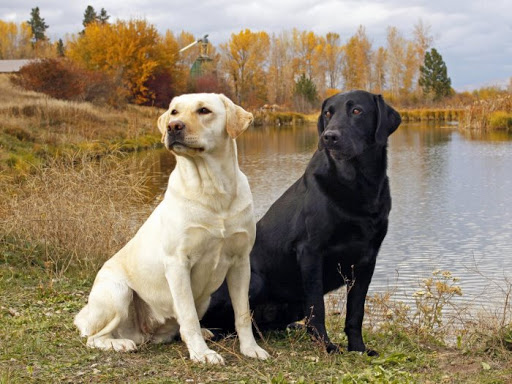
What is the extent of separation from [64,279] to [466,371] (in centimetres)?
430

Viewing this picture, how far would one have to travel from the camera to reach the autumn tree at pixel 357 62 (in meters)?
79.1

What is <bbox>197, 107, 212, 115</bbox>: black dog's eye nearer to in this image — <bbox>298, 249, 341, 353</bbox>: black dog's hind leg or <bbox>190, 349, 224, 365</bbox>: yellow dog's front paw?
<bbox>298, 249, 341, 353</bbox>: black dog's hind leg

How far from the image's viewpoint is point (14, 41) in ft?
344

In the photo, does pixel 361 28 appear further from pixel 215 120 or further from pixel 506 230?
pixel 215 120

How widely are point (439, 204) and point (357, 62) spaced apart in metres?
65.6

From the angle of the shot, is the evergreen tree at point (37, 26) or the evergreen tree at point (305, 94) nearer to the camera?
the evergreen tree at point (305, 94)

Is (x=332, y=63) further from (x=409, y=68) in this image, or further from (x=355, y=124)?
(x=355, y=124)

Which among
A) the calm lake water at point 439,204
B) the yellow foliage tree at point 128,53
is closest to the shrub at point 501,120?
the calm lake water at point 439,204

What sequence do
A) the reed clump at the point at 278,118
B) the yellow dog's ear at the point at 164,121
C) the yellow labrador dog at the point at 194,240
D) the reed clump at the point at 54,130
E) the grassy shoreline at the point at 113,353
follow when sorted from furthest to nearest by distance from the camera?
1. the reed clump at the point at 278,118
2. the reed clump at the point at 54,130
3. the yellow dog's ear at the point at 164,121
4. the yellow labrador dog at the point at 194,240
5. the grassy shoreline at the point at 113,353

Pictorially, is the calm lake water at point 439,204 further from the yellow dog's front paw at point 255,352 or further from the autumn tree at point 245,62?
the autumn tree at point 245,62

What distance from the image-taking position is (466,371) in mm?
4355

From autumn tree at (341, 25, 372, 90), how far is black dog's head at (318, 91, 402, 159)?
245ft

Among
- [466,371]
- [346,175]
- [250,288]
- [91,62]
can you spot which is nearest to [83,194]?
[250,288]

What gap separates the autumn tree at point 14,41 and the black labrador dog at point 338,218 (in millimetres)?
99321
